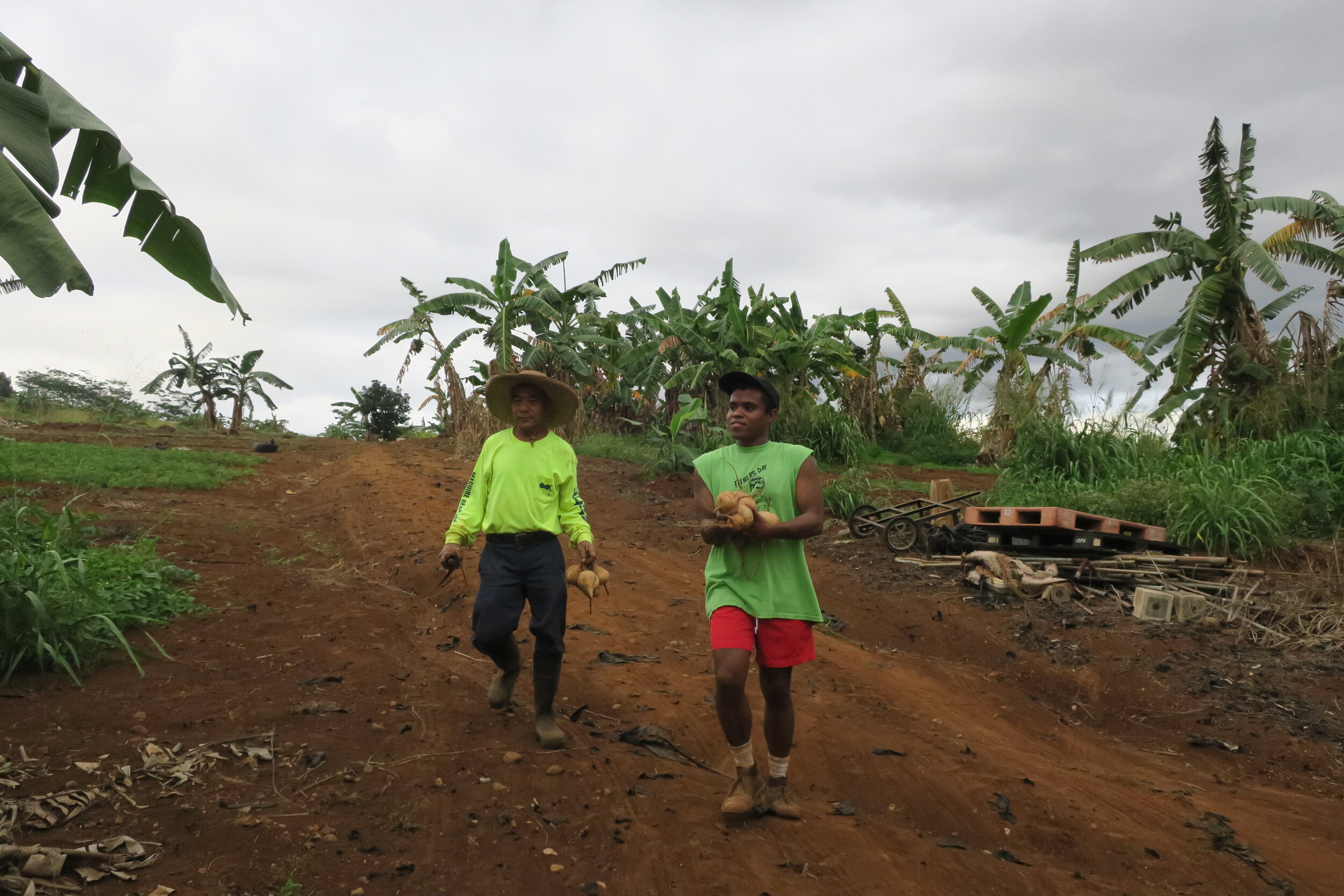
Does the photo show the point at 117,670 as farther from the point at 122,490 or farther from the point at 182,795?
the point at 122,490

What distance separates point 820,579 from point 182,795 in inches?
271

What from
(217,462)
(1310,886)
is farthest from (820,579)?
(217,462)

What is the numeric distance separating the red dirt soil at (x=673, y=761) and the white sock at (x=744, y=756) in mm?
255

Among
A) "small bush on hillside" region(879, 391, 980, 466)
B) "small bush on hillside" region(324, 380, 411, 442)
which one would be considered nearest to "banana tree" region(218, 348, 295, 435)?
"small bush on hillside" region(324, 380, 411, 442)

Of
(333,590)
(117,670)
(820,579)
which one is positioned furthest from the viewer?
(820,579)

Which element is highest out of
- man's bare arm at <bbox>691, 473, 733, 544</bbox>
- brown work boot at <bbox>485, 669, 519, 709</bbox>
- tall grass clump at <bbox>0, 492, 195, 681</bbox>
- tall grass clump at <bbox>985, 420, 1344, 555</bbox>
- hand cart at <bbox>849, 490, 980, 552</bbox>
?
tall grass clump at <bbox>985, 420, 1344, 555</bbox>

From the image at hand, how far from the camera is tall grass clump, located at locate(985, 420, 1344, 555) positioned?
895 centimetres

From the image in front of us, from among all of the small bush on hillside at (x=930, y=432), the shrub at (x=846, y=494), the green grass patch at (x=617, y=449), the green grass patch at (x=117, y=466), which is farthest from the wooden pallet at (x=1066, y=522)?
the small bush on hillside at (x=930, y=432)

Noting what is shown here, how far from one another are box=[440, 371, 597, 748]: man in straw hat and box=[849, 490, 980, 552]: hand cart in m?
6.23

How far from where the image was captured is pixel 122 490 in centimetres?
1083

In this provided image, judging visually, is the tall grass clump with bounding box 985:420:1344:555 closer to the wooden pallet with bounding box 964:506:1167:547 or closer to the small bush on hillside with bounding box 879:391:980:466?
the wooden pallet with bounding box 964:506:1167:547

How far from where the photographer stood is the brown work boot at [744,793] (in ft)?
12.0

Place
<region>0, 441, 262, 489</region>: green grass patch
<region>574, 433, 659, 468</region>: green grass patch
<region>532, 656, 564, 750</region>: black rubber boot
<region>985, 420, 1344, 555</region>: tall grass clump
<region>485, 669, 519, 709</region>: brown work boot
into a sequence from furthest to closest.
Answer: <region>574, 433, 659, 468</region>: green grass patch → <region>0, 441, 262, 489</region>: green grass patch → <region>985, 420, 1344, 555</region>: tall grass clump → <region>485, 669, 519, 709</region>: brown work boot → <region>532, 656, 564, 750</region>: black rubber boot

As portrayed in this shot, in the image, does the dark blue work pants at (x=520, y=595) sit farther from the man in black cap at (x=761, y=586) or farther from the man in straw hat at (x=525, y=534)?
the man in black cap at (x=761, y=586)
